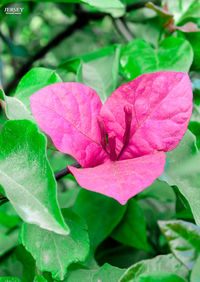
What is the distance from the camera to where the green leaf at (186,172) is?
1.05ft

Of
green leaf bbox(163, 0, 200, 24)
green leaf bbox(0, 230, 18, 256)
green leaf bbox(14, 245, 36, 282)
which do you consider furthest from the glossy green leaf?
green leaf bbox(163, 0, 200, 24)

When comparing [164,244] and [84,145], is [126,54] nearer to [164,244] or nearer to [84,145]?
[84,145]

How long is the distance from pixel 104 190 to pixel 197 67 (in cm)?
30

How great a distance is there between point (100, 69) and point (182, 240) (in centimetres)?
29

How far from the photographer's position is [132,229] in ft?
1.57

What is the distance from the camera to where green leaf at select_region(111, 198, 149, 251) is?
47 centimetres

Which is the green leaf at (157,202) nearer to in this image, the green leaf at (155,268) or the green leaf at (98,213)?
the green leaf at (98,213)

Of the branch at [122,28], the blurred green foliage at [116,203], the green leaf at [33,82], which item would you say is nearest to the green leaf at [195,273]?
the blurred green foliage at [116,203]

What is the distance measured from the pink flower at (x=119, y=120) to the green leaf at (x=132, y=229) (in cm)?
16

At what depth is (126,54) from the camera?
0.48 m

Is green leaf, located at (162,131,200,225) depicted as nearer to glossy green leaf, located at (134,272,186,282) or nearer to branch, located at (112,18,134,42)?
glossy green leaf, located at (134,272,186,282)

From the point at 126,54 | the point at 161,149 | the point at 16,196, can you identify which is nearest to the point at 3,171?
the point at 16,196

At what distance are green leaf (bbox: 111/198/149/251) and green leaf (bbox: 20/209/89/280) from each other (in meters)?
0.13

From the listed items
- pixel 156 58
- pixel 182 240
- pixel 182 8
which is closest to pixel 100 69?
pixel 156 58
